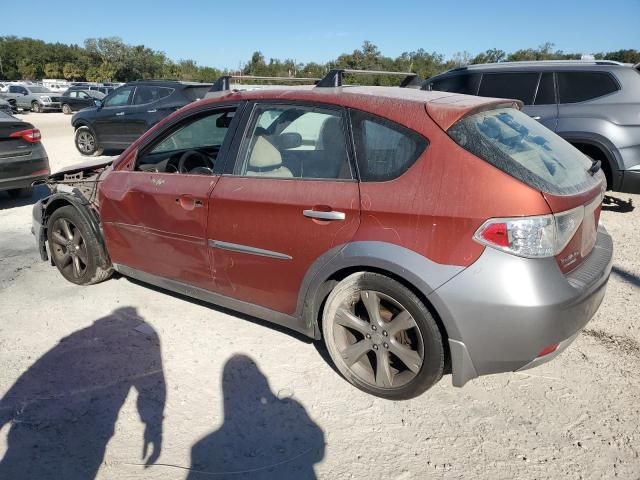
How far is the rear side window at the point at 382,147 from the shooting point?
97.7 inches

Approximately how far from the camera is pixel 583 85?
20.1 ft

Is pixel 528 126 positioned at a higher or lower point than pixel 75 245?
higher

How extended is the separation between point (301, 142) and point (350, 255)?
36.7 inches

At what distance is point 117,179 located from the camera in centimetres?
374

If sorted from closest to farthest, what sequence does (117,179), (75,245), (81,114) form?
1. (117,179)
2. (75,245)
3. (81,114)

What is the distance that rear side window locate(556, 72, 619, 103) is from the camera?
5949 mm

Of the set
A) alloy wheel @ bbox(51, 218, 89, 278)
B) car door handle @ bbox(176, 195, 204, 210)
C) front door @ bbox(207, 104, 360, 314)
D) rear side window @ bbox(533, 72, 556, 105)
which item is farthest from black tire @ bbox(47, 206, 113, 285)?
rear side window @ bbox(533, 72, 556, 105)

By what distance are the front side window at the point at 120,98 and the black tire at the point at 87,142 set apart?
2.82ft

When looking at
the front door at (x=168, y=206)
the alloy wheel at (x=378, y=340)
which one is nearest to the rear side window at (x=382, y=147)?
the alloy wheel at (x=378, y=340)

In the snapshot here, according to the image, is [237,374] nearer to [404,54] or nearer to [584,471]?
[584,471]

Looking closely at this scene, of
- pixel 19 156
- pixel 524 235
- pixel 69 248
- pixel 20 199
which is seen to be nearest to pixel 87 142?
pixel 20 199

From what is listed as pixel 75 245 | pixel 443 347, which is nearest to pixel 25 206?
pixel 75 245

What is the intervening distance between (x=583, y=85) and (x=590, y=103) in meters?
0.29

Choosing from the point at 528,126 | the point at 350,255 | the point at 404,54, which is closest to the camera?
the point at 350,255
